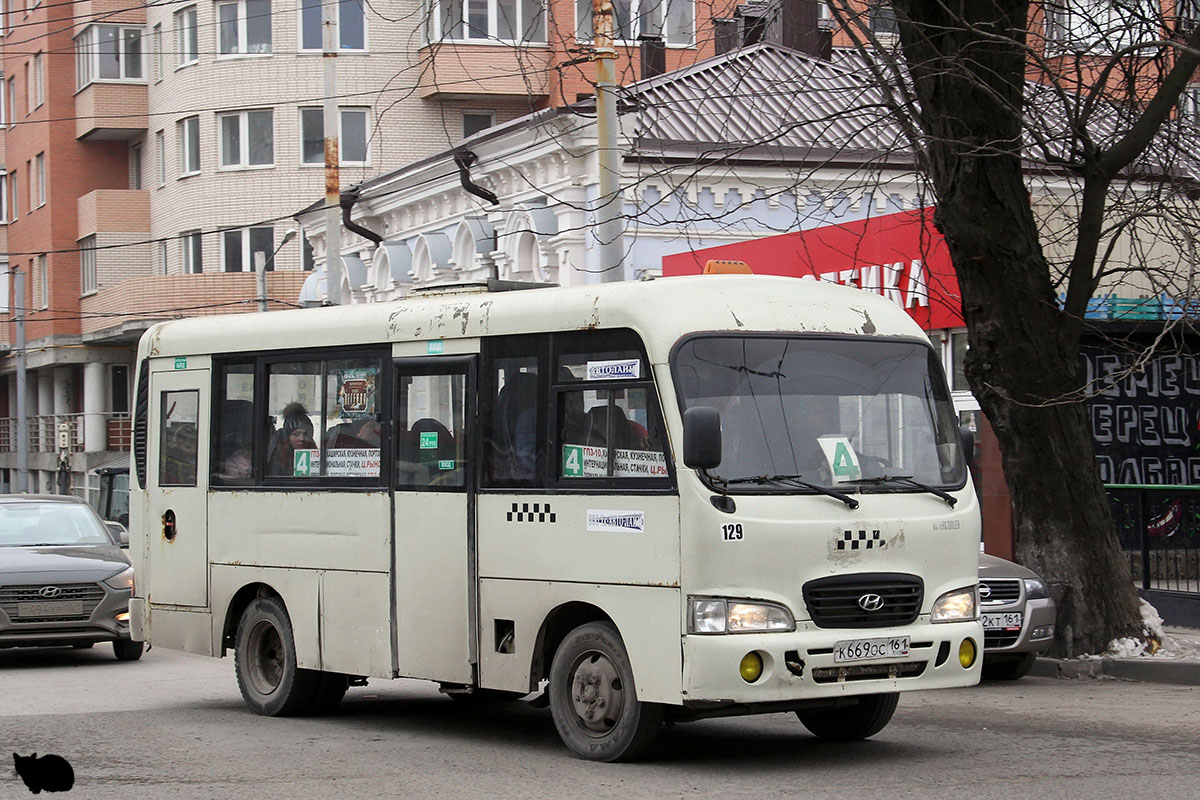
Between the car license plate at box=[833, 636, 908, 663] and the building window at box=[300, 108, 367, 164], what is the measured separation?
3667cm

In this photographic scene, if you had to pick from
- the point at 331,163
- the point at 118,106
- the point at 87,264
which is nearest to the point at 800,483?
the point at 331,163

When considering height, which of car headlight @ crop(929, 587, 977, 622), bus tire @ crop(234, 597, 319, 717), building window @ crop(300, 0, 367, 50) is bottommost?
bus tire @ crop(234, 597, 319, 717)

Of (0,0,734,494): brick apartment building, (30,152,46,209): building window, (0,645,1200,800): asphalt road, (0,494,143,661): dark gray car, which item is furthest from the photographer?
(30,152,46,209): building window

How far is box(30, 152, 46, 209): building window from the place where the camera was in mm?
53219

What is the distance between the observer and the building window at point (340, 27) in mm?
44094

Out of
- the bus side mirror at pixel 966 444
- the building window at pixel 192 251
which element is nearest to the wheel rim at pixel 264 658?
the bus side mirror at pixel 966 444

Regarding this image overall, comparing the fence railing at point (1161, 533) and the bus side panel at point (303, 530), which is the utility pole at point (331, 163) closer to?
the fence railing at point (1161, 533)

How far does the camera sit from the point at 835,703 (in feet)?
31.2

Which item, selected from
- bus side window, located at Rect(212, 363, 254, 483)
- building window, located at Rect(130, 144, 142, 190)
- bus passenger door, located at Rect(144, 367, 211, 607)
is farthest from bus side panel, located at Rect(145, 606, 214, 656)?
building window, located at Rect(130, 144, 142, 190)

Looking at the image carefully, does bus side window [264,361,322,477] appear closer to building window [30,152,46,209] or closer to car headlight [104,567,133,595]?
car headlight [104,567,133,595]

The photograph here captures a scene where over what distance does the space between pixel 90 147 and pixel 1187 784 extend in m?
48.0

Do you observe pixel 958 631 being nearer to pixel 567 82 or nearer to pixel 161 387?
pixel 161 387

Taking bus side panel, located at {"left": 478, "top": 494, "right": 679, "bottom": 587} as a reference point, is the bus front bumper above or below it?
Result: below

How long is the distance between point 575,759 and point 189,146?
3973 cm
